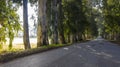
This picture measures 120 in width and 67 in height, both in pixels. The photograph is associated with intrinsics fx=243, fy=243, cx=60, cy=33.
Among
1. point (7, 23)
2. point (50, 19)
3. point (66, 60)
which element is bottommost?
point (66, 60)

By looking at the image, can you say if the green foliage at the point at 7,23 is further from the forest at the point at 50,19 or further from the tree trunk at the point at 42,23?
the tree trunk at the point at 42,23

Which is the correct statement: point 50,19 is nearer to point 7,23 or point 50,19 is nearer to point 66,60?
point 7,23

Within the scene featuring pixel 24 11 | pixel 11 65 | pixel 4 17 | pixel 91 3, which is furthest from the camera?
pixel 91 3

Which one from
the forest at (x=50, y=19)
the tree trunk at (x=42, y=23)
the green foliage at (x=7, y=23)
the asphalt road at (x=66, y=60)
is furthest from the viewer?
the tree trunk at (x=42, y=23)

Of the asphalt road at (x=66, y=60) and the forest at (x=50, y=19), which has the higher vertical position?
the forest at (x=50, y=19)

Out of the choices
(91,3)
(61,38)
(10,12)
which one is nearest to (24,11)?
(10,12)

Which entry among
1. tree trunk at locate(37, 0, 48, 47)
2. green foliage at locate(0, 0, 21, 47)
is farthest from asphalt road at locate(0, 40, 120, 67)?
tree trunk at locate(37, 0, 48, 47)

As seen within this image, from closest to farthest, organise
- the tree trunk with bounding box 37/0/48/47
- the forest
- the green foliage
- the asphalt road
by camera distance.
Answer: the asphalt road, the green foliage, the forest, the tree trunk with bounding box 37/0/48/47

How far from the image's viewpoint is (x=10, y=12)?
1759 cm

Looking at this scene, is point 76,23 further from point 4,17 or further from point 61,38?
point 4,17

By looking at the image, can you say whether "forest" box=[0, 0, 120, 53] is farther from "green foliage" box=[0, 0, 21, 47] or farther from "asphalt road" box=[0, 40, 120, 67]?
"asphalt road" box=[0, 40, 120, 67]

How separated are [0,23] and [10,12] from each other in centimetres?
120

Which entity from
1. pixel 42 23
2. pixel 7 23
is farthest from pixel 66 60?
pixel 42 23

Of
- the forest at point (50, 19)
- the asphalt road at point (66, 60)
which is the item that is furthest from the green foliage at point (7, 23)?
the asphalt road at point (66, 60)
